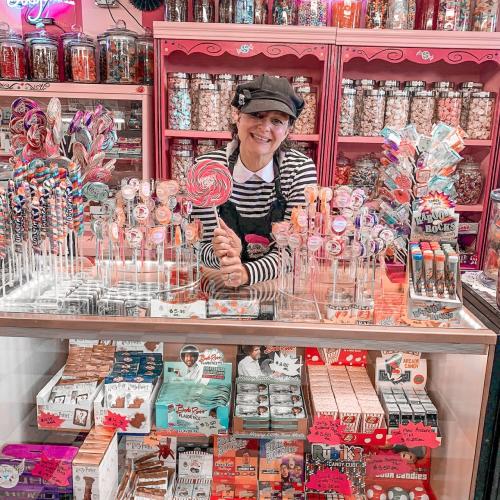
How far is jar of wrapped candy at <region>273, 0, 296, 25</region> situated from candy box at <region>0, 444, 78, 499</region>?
107 inches

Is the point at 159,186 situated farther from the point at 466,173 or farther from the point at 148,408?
the point at 466,173

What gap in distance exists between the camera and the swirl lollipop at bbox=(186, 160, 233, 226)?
4.45 ft

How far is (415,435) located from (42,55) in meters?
3.04

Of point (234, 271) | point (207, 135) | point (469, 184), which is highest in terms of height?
point (207, 135)

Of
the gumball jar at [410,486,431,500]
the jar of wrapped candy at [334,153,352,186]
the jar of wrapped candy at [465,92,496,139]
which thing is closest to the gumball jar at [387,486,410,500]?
the gumball jar at [410,486,431,500]

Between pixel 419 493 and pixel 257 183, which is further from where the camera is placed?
pixel 257 183

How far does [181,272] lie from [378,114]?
7.20 feet

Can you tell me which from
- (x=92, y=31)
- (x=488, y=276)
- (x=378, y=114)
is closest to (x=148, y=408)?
(x=488, y=276)

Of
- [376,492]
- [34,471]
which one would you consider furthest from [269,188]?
[34,471]

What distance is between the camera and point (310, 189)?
1473mm

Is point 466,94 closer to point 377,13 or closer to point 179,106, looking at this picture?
point 377,13

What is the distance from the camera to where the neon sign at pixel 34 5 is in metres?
3.59

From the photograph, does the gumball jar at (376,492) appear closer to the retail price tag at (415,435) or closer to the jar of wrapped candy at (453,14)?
the retail price tag at (415,435)

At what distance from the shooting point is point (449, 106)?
10.7 feet
